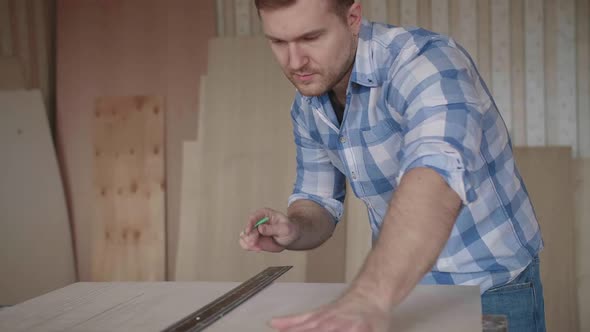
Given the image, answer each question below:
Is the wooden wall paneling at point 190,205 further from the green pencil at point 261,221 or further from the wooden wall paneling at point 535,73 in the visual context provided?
the green pencil at point 261,221

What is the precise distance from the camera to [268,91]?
4262mm

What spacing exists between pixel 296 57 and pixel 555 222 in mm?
2714

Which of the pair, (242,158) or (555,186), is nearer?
(555,186)

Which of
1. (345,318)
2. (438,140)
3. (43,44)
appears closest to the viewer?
(345,318)

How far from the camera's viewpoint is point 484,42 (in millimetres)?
4172

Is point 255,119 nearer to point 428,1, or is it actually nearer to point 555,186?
point 428,1

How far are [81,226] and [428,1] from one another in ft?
9.19

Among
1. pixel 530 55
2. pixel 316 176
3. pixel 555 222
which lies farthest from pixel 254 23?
pixel 316 176

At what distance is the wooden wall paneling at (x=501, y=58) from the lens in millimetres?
4133

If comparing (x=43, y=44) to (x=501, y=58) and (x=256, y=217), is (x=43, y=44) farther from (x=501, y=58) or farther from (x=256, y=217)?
(x=256, y=217)

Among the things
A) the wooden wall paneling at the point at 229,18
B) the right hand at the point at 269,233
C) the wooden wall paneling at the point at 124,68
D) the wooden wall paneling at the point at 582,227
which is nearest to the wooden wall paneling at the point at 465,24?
the wooden wall paneling at the point at 582,227

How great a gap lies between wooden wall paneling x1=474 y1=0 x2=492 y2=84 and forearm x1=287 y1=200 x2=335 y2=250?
2428 mm

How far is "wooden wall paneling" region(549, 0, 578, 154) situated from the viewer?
4.06m

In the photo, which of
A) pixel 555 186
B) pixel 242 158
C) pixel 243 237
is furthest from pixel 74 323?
pixel 555 186
